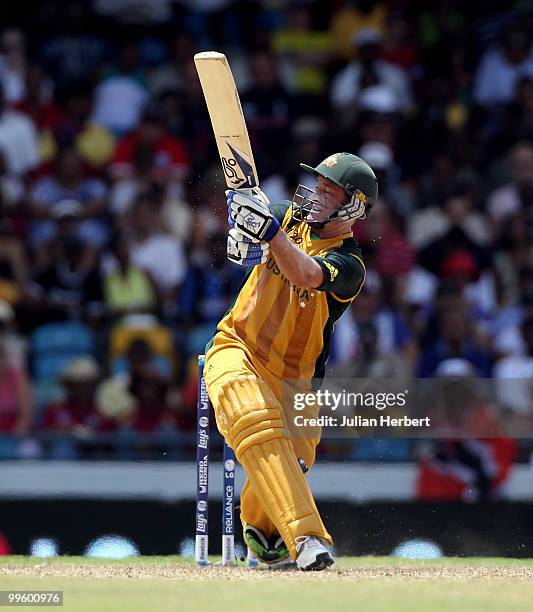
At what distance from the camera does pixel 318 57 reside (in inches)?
503

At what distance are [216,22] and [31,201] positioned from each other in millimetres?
2709

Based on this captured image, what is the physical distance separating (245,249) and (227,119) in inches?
22.5

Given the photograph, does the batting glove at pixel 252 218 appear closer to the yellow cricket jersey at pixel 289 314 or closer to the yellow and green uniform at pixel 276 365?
the yellow and green uniform at pixel 276 365

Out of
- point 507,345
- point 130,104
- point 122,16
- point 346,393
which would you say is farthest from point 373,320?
point 122,16

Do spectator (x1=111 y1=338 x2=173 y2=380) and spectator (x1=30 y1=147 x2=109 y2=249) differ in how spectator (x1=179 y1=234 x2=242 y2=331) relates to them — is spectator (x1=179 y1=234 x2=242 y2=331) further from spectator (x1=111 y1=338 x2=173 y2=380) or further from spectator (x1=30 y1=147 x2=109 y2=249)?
spectator (x1=30 y1=147 x2=109 y2=249)

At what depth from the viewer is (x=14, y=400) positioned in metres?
9.48

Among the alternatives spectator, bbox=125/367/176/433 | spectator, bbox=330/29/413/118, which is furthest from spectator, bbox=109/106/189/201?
spectator, bbox=125/367/176/433

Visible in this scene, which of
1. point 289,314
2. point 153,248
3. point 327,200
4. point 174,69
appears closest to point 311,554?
point 289,314

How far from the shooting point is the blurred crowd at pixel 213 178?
9758mm

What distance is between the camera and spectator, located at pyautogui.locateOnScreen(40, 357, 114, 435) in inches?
368

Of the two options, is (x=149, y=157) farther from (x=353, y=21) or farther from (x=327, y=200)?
(x=327, y=200)

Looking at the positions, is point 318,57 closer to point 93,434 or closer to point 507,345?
point 507,345

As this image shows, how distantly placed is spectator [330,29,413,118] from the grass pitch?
19.4ft

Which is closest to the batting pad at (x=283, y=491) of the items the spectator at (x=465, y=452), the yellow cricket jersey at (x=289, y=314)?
the yellow cricket jersey at (x=289, y=314)
